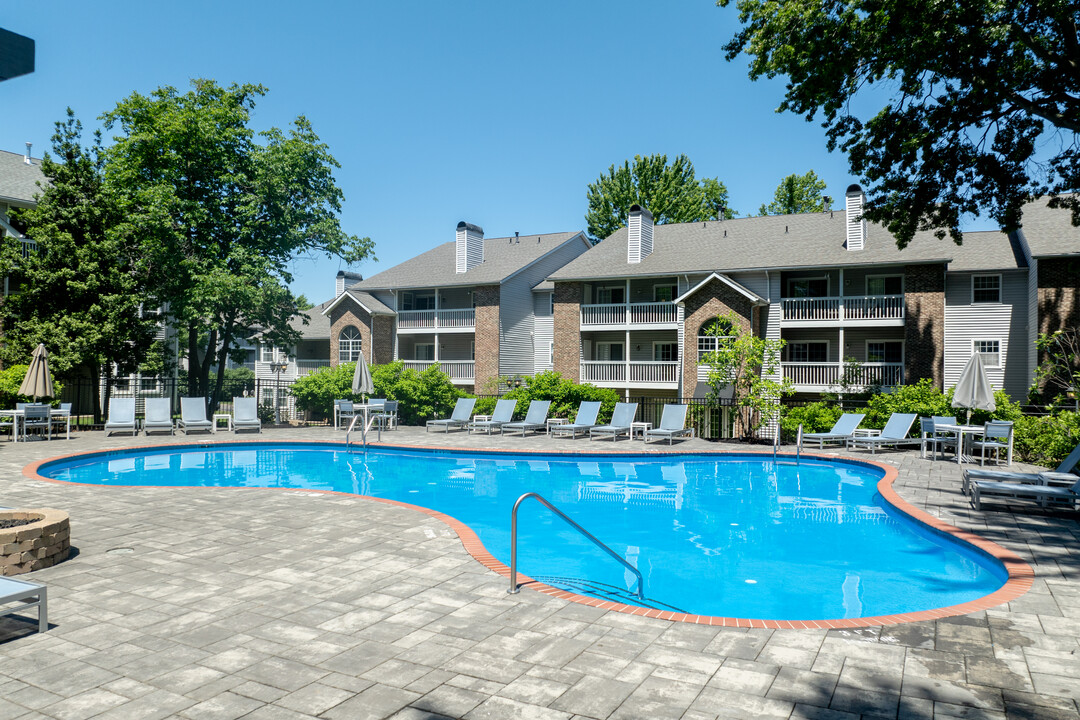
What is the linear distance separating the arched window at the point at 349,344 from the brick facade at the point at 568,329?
10.4 m

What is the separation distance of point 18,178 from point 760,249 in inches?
1286

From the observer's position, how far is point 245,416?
22.5 metres

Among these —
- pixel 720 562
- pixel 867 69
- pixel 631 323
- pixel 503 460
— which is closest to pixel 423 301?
pixel 631 323

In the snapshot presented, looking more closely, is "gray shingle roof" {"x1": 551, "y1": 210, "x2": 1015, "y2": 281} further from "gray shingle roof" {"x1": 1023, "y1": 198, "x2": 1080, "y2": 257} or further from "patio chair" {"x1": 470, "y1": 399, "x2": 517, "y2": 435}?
"patio chair" {"x1": 470, "y1": 399, "x2": 517, "y2": 435}

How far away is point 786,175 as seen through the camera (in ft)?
154

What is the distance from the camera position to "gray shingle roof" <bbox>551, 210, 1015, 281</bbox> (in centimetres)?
2625

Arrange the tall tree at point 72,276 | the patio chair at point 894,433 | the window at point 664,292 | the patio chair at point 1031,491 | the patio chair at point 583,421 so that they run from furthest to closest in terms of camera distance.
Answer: the window at point 664,292
the patio chair at point 583,421
the tall tree at point 72,276
the patio chair at point 894,433
the patio chair at point 1031,491

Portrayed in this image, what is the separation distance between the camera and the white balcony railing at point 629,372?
2886 centimetres

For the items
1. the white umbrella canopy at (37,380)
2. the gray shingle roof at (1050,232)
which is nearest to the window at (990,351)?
the gray shingle roof at (1050,232)

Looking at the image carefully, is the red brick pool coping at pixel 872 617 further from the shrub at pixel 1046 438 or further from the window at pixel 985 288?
the window at pixel 985 288

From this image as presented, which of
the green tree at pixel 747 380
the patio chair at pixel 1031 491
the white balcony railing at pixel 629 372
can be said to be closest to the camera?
the patio chair at pixel 1031 491

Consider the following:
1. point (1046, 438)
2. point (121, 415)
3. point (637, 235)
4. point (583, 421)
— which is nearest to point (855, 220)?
point (637, 235)

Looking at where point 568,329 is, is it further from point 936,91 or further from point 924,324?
point 936,91

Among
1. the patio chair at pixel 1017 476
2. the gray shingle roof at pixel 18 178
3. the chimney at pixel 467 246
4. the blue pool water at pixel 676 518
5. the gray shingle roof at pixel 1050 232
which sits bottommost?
the blue pool water at pixel 676 518
